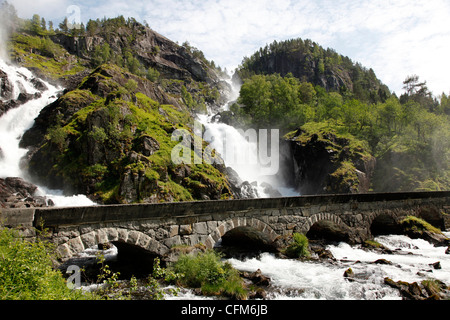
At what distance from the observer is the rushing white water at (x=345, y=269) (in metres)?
9.38

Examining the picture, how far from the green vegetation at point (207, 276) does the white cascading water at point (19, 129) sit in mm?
16120

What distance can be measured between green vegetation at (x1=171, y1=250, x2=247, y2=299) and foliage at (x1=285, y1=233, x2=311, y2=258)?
14.5ft

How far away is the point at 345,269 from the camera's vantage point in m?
12.0

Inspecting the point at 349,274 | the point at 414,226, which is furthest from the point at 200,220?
→ the point at 414,226

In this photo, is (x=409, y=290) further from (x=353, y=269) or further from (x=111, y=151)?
(x=111, y=151)

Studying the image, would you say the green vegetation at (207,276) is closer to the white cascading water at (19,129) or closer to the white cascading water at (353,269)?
the white cascading water at (353,269)

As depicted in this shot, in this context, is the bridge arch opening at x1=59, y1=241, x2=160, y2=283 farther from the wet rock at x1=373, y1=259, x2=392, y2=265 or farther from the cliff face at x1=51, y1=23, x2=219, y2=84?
the cliff face at x1=51, y1=23, x2=219, y2=84

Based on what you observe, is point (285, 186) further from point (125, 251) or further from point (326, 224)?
point (125, 251)

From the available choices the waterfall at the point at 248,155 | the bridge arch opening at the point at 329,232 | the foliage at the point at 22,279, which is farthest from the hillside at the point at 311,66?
the foliage at the point at 22,279

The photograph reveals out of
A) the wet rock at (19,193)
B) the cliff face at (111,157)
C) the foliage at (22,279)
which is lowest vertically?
the foliage at (22,279)

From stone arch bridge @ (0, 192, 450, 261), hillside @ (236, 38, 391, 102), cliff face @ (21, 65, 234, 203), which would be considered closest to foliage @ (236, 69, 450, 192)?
stone arch bridge @ (0, 192, 450, 261)
